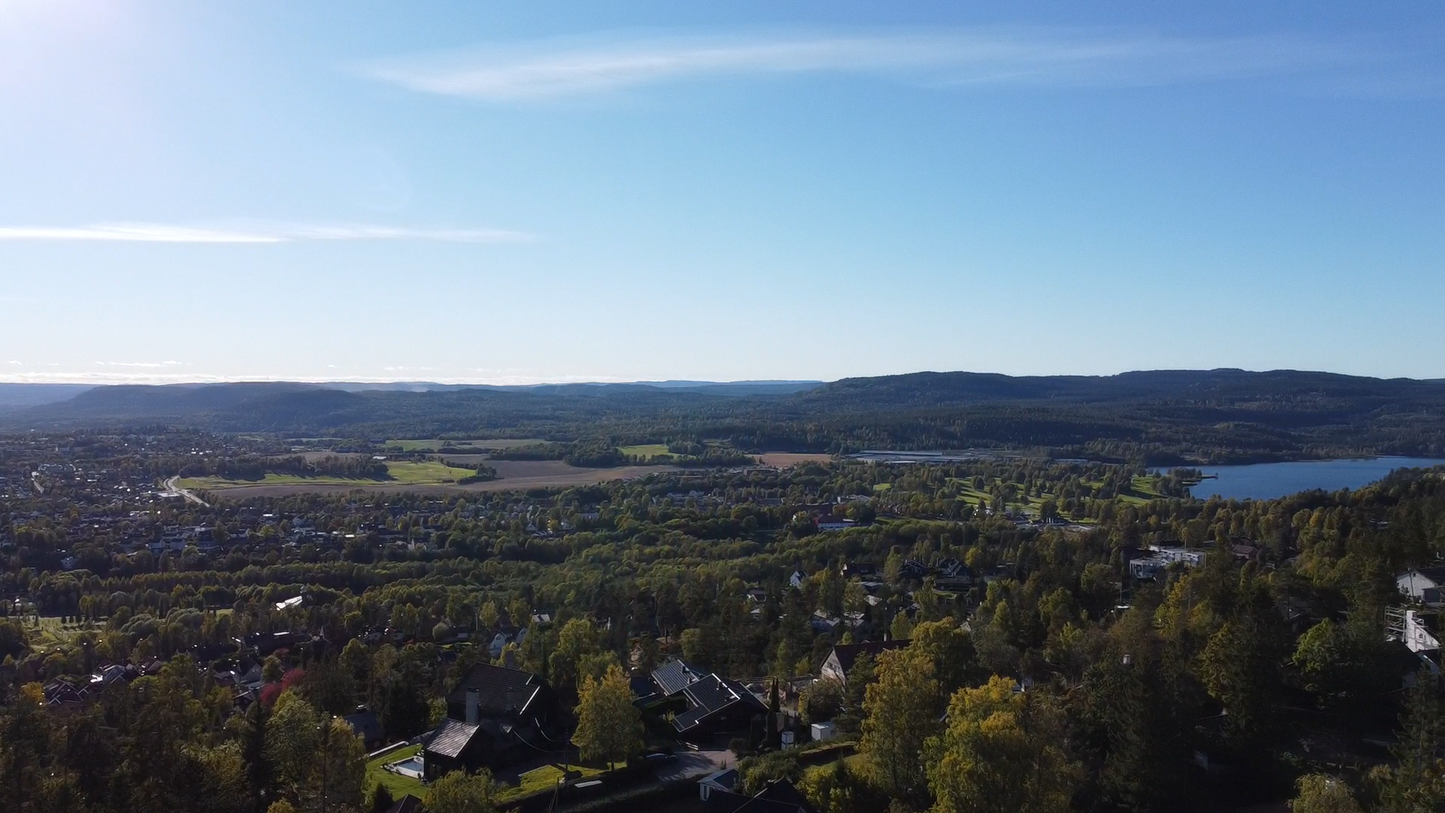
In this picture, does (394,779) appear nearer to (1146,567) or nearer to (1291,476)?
(1146,567)

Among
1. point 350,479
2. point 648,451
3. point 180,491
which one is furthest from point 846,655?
point 648,451

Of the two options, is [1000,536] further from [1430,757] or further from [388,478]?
[388,478]

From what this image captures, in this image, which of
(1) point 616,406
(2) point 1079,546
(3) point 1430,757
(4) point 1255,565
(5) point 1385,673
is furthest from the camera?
(1) point 616,406

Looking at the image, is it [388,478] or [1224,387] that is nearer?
[388,478]

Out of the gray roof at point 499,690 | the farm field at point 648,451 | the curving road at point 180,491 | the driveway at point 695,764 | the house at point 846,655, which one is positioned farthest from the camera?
the farm field at point 648,451

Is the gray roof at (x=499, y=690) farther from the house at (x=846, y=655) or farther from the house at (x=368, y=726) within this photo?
the house at (x=846, y=655)

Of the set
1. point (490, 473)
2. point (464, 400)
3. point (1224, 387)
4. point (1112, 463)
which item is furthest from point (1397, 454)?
point (464, 400)

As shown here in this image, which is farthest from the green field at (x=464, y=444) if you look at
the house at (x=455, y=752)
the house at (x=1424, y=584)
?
the house at (x=1424, y=584)
